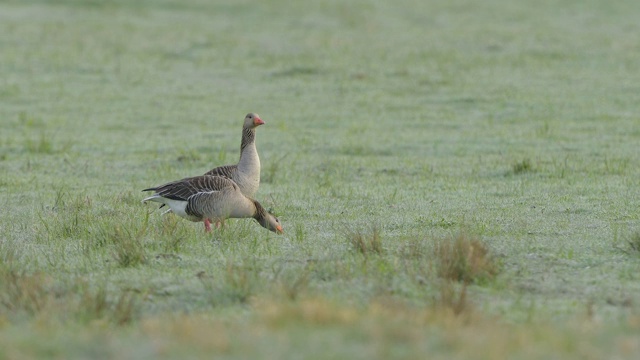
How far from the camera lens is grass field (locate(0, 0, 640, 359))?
6.48 metres

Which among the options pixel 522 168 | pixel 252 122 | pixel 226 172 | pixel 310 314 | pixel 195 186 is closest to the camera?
pixel 310 314

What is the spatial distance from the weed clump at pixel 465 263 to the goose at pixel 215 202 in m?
2.53

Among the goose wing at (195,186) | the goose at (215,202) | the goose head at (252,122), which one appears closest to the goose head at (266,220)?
the goose at (215,202)

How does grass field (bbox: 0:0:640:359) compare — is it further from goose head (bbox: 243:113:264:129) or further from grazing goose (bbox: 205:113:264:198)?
goose head (bbox: 243:113:264:129)

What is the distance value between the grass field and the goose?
0.17 meters

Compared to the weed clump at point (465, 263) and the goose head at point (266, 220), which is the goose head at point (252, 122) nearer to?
the goose head at point (266, 220)

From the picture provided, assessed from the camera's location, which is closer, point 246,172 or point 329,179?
point 246,172

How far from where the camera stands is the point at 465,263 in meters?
8.05

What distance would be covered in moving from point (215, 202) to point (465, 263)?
3.06 metres

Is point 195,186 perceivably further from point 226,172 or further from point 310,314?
point 310,314

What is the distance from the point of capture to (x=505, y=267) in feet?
28.1

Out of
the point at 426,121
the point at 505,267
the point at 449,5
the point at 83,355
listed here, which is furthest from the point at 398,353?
the point at 449,5

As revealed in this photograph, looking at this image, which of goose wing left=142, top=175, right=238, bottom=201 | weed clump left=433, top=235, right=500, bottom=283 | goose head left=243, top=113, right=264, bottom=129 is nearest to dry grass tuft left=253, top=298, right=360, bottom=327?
weed clump left=433, top=235, right=500, bottom=283

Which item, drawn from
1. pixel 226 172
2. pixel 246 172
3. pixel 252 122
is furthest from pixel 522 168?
pixel 226 172
